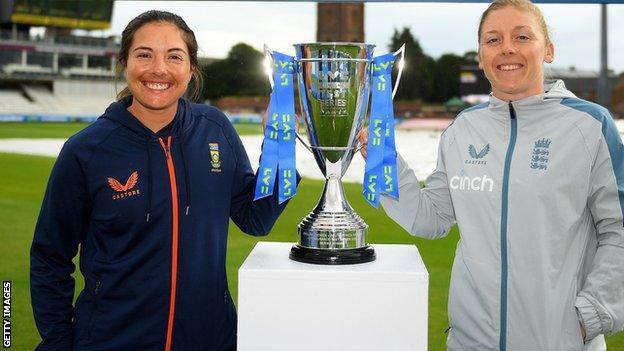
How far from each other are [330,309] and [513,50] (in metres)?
0.55

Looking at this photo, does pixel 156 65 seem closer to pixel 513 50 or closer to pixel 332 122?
pixel 332 122

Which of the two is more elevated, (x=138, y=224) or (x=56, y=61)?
(x=56, y=61)

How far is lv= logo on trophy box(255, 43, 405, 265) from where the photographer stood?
124 cm

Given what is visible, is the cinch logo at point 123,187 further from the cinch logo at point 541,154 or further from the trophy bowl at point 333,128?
the cinch logo at point 541,154

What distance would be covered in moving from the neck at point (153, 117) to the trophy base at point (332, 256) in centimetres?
34

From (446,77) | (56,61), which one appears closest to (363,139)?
(446,77)

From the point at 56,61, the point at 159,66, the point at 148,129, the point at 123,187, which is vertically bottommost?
the point at 123,187

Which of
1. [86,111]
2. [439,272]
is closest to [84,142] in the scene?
[439,272]

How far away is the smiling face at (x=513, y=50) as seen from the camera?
4.03ft

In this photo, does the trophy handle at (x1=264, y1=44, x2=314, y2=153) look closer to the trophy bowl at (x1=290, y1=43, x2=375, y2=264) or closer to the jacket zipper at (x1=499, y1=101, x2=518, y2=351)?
the trophy bowl at (x1=290, y1=43, x2=375, y2=264)

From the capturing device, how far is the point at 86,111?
31156mm

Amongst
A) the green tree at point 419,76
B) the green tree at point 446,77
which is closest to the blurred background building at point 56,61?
the green tree at point 419,76

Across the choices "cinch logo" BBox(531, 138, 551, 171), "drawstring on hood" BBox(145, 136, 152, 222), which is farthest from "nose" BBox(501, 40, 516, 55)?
"drawstring on hood" BBox(145, 136, 152, 222)

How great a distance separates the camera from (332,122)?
1270 millimetres
